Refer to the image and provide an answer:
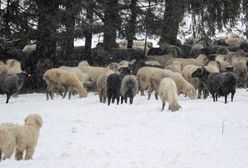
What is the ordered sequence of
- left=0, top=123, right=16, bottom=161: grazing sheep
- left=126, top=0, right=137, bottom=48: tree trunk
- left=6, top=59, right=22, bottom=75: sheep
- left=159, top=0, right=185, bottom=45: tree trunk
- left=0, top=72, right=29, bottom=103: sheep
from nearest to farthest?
left=0, top=123, right=16, bottom=161: grazing sheep, left=0, top=72, right=29, bottom=103: sheep, left=6, top=59, right=22, bottom=75: sheep, left=126, top=0, right=137, bottom=48: tree trunk, left=159, top=0, right=185, bottom=45: tree trunk

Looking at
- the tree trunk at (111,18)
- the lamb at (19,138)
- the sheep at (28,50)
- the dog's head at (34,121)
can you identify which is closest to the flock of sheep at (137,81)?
the tree trunk at (111,18)

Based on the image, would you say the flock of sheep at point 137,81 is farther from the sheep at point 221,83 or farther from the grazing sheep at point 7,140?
the grazing sheep at point 7,140

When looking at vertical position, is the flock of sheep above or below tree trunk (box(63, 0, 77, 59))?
below

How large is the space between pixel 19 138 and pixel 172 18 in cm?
2007

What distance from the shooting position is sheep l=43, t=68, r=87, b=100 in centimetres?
2170

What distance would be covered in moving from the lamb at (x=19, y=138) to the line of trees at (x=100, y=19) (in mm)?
13098

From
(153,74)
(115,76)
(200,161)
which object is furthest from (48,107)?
(200,161)

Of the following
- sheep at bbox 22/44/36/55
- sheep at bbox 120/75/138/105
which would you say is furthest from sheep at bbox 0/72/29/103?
sheep at bbox 22/44/36/55

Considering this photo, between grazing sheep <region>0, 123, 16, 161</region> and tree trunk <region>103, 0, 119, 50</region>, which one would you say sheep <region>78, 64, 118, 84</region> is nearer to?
tree trunk <region>103, 0, 119, 50</region>

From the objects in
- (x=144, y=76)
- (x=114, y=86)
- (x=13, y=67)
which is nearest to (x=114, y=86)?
(x=114, y=86)

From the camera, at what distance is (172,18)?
1161 inches

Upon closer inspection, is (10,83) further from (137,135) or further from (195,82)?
(137,135)

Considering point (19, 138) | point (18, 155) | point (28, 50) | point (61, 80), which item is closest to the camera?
point (19, 138)

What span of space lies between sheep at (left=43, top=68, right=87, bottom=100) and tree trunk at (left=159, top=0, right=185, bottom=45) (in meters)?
8.89
